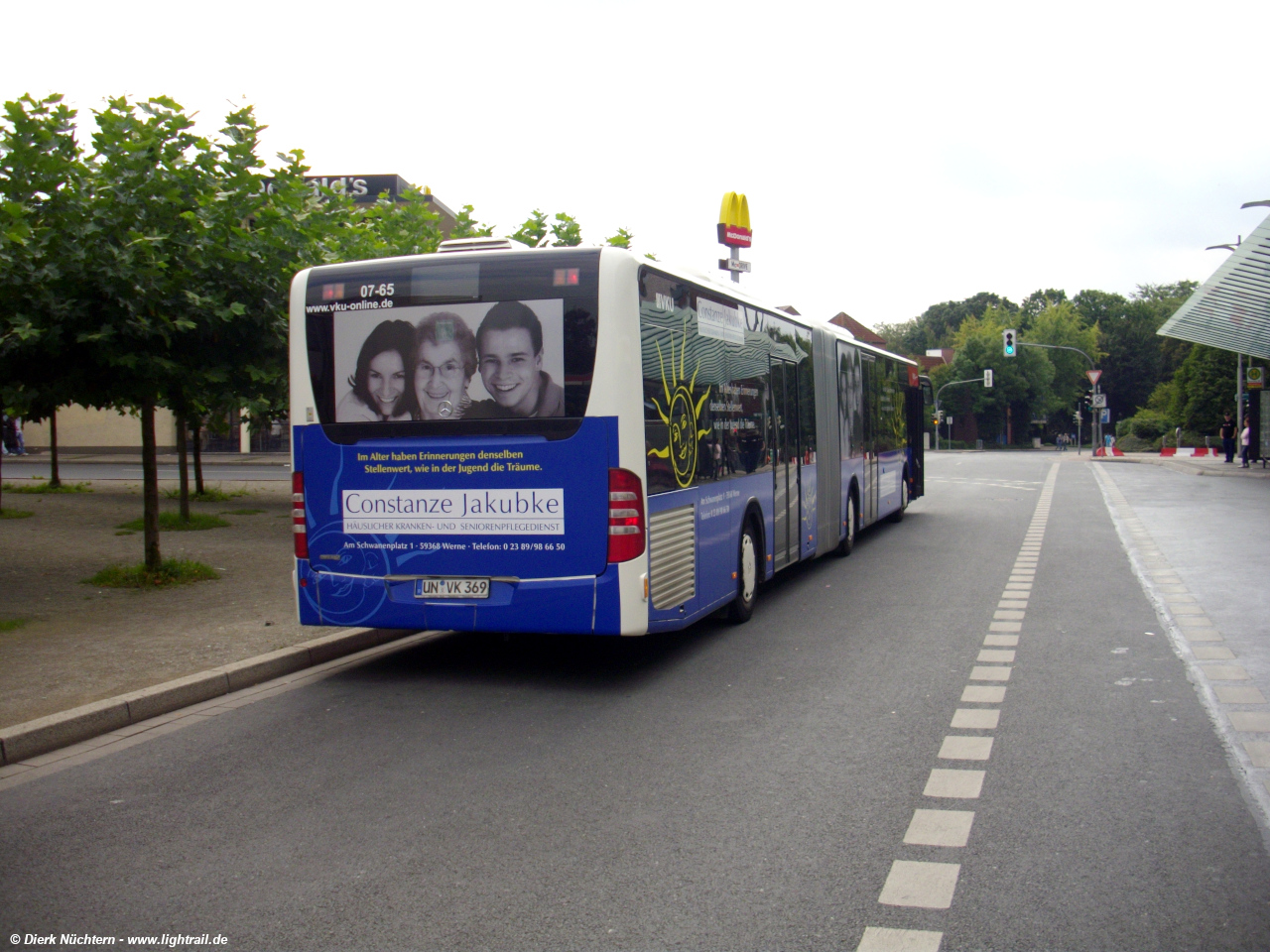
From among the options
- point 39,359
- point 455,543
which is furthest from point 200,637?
point 39,359

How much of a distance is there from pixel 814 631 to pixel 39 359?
24.7 ft

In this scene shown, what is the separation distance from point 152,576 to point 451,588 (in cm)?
552

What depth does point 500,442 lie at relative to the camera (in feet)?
24.3

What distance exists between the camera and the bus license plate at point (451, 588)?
7.48 m

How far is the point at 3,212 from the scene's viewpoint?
9.51 meters

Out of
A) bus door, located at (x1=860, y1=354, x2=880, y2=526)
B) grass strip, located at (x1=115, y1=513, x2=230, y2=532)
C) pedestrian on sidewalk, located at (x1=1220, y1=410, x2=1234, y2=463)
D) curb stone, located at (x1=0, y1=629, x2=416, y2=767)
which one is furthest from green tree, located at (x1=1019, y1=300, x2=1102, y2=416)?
curb stone, located at (x1=0, y1=629, x2=416, y2=767)

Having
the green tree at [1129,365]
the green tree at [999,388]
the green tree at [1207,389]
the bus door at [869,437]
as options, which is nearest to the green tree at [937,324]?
the green tree at [1129,365]

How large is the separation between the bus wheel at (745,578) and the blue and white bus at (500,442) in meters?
1.23

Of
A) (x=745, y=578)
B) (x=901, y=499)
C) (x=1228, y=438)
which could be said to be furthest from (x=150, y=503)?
(x=1228, y=438)

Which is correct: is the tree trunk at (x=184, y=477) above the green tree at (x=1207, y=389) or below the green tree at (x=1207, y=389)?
below

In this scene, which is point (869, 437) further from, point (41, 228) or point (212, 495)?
point (212, 495)

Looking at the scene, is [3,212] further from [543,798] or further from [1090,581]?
[1090,581]

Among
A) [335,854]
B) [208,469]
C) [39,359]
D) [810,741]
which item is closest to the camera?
[335,854]

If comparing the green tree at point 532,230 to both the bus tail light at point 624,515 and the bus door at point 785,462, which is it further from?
the bus tail light at point 624,515
